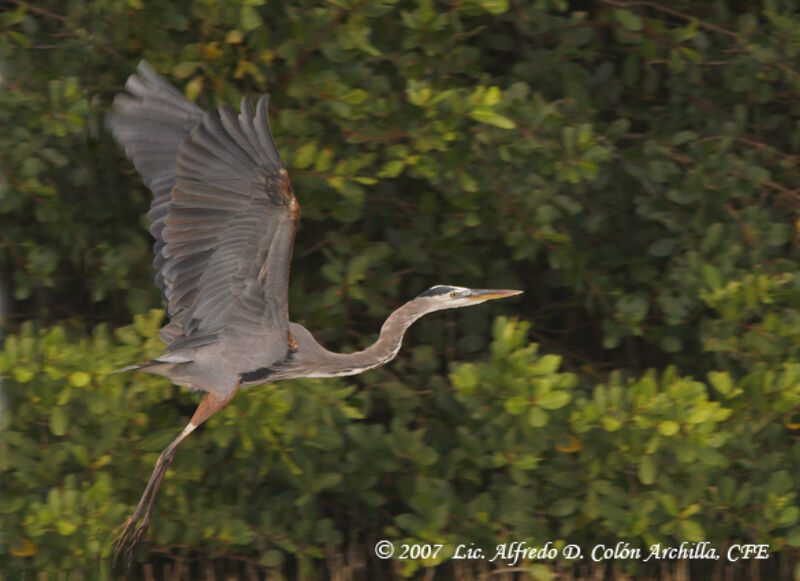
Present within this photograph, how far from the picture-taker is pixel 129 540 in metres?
3.20

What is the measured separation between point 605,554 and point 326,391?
4.21 ft

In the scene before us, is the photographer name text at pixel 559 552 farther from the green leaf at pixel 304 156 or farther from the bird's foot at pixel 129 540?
the green leaf at pixel 304 156

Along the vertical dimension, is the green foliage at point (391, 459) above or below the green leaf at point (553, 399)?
below

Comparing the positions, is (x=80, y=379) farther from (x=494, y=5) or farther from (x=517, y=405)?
(x=494, y=5)

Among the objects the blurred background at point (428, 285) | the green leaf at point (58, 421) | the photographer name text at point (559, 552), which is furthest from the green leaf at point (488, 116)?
the green leaf at point (58, 421)

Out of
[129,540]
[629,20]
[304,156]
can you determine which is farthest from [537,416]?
[629,20]

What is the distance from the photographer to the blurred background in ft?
11.5

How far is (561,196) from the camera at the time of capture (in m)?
4.19

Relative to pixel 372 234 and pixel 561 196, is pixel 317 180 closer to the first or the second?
pixel 372 234

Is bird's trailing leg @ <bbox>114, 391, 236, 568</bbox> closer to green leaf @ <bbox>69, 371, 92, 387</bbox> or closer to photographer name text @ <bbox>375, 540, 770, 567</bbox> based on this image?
green leaf @ <bbox>69, 371, 92, 387</bbox>

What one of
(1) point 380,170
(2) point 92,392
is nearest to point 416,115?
(1) point 380,170

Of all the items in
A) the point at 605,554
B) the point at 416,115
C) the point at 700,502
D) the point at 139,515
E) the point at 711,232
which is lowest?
the point at 605,554

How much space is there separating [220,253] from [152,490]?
757 millimetres

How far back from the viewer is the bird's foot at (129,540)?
10.5ft
